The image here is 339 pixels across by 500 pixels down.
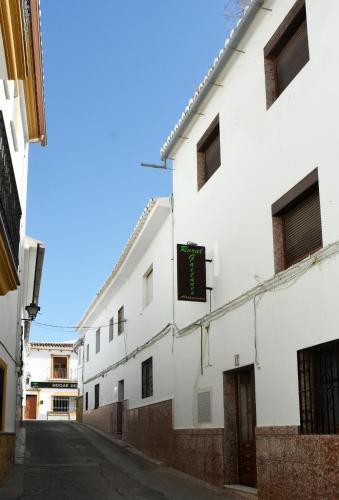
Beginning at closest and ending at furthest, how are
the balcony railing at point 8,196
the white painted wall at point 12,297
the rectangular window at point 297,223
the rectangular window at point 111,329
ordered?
the balcony railing at point 8,196
the rectangular window at point 297,223
the white painted wall at point 12,297
the rectangular window at point 111,329

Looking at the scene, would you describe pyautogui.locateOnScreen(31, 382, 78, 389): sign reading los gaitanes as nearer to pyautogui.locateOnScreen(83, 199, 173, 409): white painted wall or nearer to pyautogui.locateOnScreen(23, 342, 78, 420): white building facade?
pyautogui.locateOnScreen(23, 342, 78, 420): white building facade

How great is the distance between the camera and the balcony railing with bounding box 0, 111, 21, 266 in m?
6.67

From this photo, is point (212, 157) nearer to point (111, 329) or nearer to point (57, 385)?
point (111, 329)

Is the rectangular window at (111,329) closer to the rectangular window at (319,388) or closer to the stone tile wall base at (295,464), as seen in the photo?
the stone tile wall base at (295,464)

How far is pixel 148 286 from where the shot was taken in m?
17.0

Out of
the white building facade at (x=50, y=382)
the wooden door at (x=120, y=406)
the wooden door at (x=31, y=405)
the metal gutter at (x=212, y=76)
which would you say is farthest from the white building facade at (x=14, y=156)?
the wooden door at (x=31, y=405)

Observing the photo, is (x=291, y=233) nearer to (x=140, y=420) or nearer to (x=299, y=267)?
(x=299, y=267)

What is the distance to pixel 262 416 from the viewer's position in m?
8.89

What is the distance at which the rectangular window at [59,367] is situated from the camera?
42.2 meters

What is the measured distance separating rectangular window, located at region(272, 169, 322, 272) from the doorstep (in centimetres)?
313

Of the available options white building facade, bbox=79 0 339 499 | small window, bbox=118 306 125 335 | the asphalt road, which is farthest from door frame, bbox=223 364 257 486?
small window, bbox=118 306 125 335

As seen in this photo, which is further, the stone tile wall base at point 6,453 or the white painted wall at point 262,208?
the stone tile wall base at point 6,453

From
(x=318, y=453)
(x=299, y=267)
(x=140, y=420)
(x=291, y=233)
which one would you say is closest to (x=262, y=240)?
(x=291, y=233)

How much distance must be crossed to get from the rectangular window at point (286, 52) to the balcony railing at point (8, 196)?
391cm
